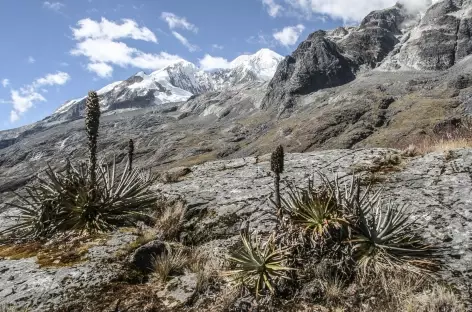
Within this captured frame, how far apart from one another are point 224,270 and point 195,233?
2.17 m

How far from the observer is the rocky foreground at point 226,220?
6.46 metres

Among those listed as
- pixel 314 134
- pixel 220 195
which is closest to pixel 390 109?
pixel 314 134

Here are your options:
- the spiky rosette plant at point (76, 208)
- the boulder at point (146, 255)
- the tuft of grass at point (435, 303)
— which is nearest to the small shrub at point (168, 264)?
the boulder at point (146, 255)

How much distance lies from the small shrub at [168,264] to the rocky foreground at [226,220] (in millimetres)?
220

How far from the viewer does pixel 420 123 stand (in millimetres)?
119688

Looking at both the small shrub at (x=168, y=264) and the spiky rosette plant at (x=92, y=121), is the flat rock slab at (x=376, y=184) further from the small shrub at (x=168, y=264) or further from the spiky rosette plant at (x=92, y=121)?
the spiky rosette plant at (x=92, y=121)

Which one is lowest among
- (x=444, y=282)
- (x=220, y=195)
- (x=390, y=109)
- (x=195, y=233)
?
(x=444, y=282)

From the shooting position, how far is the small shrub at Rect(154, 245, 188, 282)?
23.3 ft

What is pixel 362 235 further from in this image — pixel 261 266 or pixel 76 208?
pixel 76 208

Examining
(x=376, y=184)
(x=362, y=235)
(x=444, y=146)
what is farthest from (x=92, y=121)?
(x=444, y=146)

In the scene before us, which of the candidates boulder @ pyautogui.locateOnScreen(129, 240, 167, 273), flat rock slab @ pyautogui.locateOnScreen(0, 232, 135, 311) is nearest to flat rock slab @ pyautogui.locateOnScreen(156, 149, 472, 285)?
boulder @ pyautogui.locateOnScreen(129, 240, 167, 273)

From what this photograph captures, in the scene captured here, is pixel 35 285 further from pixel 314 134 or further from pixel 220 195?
pixel 314 134

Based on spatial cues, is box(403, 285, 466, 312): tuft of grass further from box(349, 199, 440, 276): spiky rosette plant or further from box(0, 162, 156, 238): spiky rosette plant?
box(0, 162, 156, 238): spiky rosette plant

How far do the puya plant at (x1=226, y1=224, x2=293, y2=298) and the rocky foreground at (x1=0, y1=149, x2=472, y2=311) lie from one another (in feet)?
2.57
